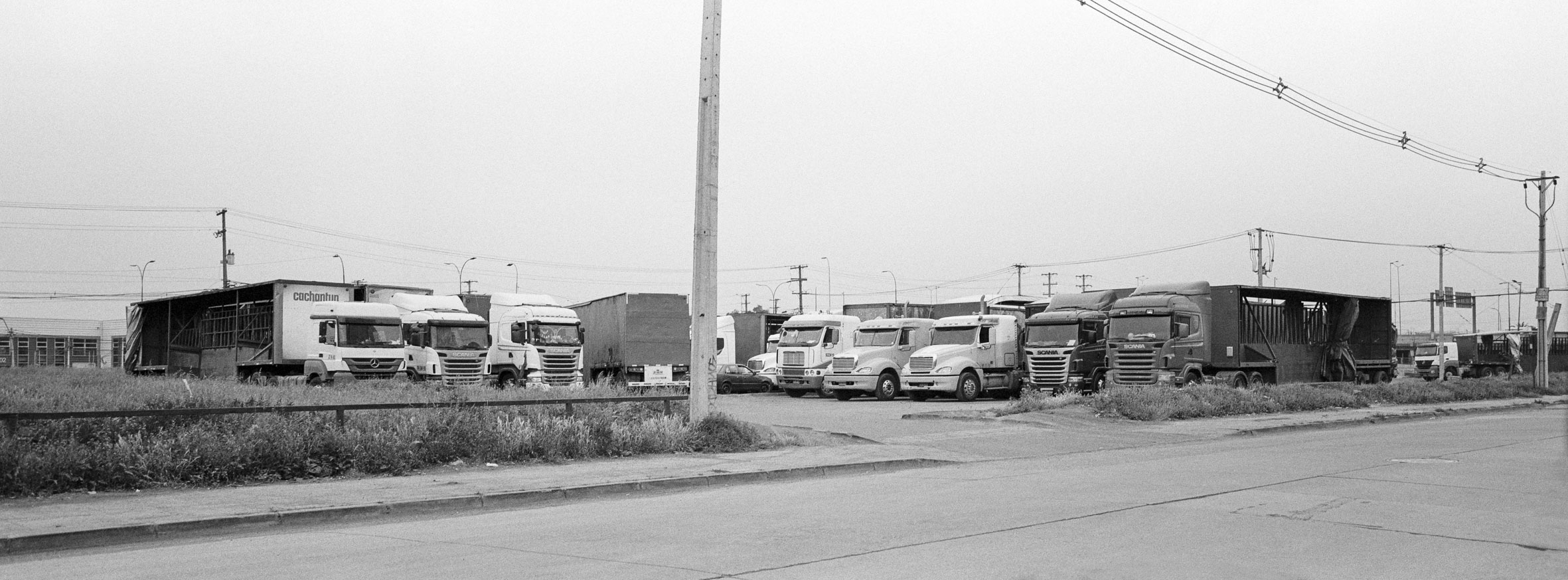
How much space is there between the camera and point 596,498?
470 inches

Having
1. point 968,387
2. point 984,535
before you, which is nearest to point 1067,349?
point 968,387

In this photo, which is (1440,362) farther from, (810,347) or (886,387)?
(810,347)

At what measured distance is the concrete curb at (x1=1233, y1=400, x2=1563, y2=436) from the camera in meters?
21.5

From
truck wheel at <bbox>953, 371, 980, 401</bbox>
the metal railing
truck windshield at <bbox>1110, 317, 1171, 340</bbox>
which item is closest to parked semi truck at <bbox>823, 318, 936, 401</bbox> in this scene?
truck wheel at <bbox>953, 371, 980, 401</bbox>

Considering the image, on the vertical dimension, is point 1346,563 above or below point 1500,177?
below

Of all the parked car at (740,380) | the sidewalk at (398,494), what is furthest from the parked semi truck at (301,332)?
the sidewalk at (398,494)

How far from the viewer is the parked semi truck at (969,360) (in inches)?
1324

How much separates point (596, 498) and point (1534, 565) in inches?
327

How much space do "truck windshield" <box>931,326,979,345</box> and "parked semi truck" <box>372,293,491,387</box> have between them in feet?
45.8

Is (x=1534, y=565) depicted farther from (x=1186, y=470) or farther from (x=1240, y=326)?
(x=1240, y=326)

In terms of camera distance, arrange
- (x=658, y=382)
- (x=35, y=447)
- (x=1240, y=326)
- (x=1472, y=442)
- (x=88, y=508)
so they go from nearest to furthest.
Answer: (x=88, y=508), (x=35, y=447), (x=1472, y=442), (x=1240, y=326), (x=658, y=382)

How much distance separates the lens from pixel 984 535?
8688mm

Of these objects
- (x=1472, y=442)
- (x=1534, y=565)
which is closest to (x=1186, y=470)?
(x=1534, y=565)

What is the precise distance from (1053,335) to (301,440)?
77.7 ft
